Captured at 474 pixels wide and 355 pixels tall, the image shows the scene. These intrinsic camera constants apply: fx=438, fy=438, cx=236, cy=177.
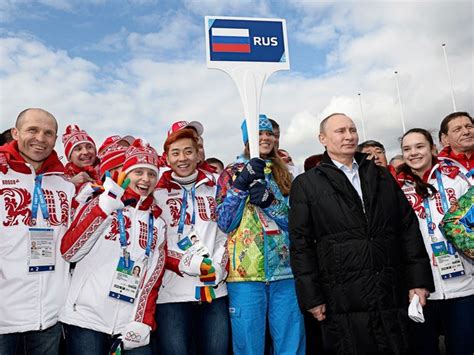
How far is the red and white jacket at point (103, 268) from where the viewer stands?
2.98m

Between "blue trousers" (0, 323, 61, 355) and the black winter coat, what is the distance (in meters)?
1.73

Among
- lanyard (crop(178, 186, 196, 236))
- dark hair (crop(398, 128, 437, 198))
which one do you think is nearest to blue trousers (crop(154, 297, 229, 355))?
lanyard (crop(178, 186, 196, 236))

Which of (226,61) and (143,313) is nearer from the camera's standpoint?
(143,313)

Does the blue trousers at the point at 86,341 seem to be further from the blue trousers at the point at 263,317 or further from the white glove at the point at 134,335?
the blue trousers at the point at 263,317

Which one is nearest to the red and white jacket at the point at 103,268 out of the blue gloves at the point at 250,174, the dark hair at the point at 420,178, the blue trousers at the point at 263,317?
the blue trousers at the point at 263,317

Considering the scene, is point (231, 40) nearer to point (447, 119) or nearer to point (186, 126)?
point (186, 126)

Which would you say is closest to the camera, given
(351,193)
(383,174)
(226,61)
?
(351,193)

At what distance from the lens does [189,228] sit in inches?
142

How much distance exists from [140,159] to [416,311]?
232 centimetres

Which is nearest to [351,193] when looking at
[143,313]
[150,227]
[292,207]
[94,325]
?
[292,207]

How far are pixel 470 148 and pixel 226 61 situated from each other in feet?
7.66

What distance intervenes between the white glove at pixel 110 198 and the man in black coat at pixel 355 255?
1.27m

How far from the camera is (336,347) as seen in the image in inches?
120

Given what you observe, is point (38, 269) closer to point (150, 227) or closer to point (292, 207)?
point (150, 227)
